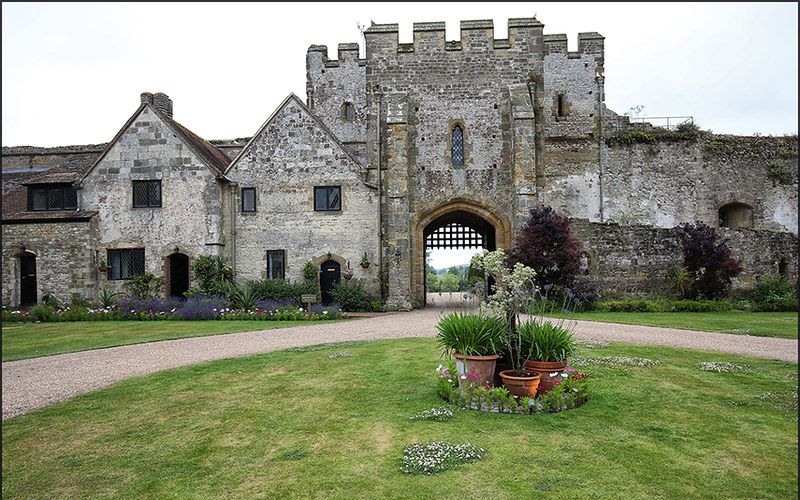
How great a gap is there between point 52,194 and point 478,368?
23914mm

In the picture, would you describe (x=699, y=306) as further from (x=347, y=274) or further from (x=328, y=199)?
(x=328, y=199)

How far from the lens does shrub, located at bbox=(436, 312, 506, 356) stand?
296 inches

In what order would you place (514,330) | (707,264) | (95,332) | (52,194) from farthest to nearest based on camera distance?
1. (52,194)
2. (707,264)
3. (95,332)
4. (514,330)

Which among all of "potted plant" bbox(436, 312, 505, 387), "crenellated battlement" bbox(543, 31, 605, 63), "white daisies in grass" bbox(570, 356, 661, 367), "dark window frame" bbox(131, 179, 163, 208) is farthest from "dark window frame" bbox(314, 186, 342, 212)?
"potted plant" bbox(436, 312, 505, 387)

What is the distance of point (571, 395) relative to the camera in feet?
22.9

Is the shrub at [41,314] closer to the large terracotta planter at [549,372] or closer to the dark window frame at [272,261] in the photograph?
the dark window frame at [272,261]

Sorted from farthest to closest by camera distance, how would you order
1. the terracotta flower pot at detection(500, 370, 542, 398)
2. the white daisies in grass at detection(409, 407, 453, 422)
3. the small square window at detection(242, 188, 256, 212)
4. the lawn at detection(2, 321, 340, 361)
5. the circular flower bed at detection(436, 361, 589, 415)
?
the small square window at detection(242, 188, 256, 212)
the lawn at detection(2, 321, 340, 361)
the terracotta flower pot at detection(500, 370, 542, 398)
the circular flower bed at detection(436, 361, 589, 415)
the white daisies in grass at detection(409, 407, 453, 422)

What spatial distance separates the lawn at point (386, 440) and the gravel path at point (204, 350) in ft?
3.84

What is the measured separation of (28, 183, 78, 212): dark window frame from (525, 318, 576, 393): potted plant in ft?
75.7

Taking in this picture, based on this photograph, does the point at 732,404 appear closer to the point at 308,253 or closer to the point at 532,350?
the point at 532,350

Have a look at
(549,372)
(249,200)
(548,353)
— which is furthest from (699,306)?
(249,200)

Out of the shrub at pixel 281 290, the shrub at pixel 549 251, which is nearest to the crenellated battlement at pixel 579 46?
the shrub at pixel 549 251

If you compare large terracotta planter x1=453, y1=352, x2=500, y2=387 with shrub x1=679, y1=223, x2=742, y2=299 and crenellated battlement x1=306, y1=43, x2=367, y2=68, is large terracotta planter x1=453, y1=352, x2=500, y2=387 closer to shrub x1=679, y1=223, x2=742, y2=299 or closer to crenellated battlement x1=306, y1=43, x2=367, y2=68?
shrub x1=679, y1=223, x2=742, y2=299

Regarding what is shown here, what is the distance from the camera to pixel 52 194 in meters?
Answer: 24.2
